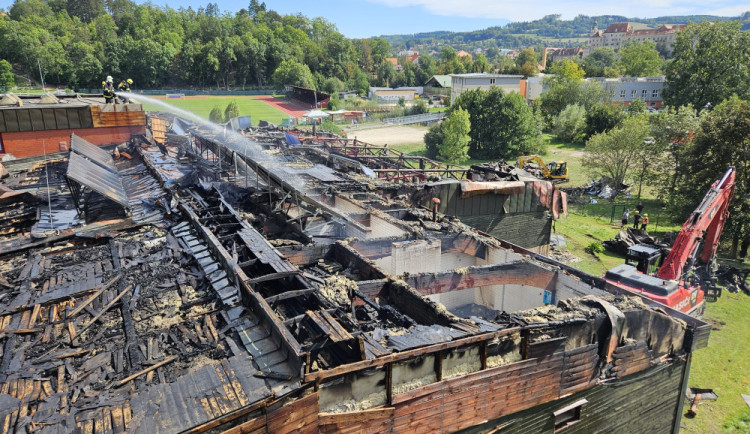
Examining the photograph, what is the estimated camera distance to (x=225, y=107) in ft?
268

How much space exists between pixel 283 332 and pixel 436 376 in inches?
110

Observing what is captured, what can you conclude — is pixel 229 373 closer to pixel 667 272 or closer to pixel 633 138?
pixel 667 272

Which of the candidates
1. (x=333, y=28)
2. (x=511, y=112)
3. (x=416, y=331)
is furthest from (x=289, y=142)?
(x=333, y=28)

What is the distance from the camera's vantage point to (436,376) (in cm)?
784

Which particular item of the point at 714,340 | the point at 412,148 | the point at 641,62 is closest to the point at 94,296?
the point at 714,340

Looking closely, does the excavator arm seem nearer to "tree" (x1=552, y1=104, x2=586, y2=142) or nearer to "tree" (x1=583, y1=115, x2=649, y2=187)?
"tree" (x1=583, y1=115, x2=649, y2=187)

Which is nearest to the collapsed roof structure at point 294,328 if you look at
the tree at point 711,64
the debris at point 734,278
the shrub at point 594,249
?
the debris at point 734,278

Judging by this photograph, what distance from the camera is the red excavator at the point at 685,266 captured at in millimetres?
14492

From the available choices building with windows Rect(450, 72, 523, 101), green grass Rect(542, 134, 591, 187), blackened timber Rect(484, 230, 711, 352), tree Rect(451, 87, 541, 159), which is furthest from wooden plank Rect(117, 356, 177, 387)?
building with windows Rect(450, 72, 523, 101)

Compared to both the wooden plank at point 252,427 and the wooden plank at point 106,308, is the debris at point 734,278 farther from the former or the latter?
the wooden plank at point 106,308

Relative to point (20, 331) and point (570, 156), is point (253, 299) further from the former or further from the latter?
point (570, 156)

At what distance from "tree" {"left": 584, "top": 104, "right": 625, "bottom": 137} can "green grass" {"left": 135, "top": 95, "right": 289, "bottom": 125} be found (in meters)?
46.0

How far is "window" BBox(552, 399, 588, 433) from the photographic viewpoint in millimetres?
9828

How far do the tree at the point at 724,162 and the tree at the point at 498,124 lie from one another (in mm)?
28042
